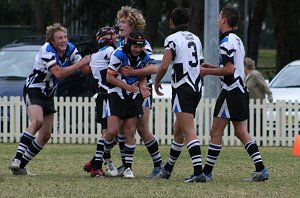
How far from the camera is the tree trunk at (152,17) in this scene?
104 ft

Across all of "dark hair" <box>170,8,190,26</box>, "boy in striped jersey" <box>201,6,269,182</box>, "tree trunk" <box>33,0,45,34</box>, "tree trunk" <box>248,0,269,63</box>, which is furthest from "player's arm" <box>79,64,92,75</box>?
"tree trunk" <box>248,0,269,63</box>

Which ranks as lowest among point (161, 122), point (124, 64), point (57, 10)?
point (161, 122)

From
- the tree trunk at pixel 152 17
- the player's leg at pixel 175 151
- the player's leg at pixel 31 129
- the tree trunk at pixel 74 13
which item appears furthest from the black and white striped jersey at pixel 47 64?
the tree trunk at pixel 152 17

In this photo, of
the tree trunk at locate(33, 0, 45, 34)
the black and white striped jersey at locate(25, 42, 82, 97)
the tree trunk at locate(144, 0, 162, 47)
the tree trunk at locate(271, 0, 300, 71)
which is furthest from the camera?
the tree trunk at locate(271, 0, 300, 71)

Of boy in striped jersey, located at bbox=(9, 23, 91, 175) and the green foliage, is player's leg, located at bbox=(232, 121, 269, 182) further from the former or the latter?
the green foliage

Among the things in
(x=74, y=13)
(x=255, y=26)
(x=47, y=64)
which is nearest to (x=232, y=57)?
(x=47, y=64)

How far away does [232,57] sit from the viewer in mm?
12289

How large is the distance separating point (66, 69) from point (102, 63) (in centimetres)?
62

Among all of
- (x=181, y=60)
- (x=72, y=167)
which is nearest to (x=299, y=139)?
A: (x=72, y=167)

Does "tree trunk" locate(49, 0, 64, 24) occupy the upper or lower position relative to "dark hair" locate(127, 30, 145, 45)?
lower

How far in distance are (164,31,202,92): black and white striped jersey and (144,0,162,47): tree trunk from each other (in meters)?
19.1

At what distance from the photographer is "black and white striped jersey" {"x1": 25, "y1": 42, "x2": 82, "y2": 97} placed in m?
12.8

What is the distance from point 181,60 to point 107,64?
4.09 feet

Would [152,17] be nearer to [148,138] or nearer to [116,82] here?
[148,138]
